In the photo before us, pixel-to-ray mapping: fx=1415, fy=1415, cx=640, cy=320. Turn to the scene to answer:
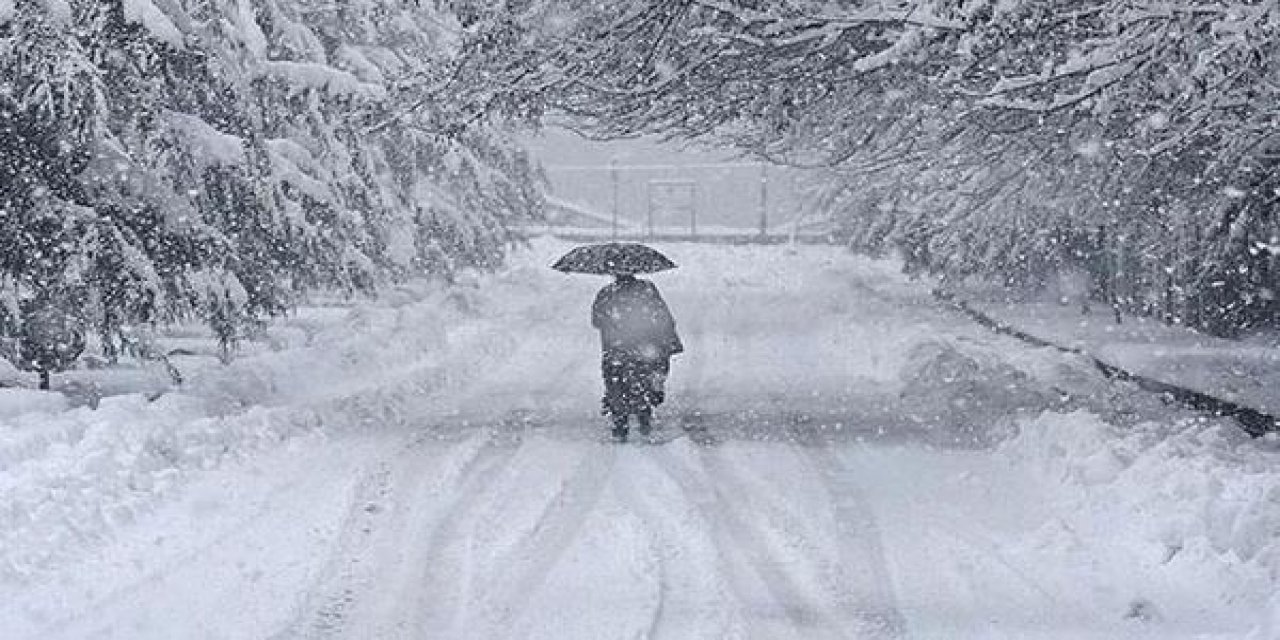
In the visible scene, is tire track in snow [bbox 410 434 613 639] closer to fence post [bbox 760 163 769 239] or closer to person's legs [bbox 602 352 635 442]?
person's legs [bbox 602 352 635 442]

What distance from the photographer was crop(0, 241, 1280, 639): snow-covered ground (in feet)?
23.2

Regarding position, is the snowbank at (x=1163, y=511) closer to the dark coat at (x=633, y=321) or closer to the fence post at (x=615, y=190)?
the dark coat at (x=633, y=321)

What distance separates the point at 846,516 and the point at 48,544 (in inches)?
192

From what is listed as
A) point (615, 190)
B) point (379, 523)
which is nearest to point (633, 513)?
point (379, 523)

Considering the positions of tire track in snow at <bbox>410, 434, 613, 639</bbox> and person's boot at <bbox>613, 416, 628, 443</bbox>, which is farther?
person's boot at <bbox>613, 416, 628, 443</bbox>

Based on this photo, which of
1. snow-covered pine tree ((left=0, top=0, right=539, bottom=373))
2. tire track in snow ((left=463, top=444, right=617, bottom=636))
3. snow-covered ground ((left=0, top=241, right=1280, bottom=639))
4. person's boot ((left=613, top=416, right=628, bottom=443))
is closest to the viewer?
snow-covered ground ((left=0, top=241, right=1280, bottom=639))

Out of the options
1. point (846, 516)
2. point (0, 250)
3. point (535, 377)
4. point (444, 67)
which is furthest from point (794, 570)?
point (535, 377)

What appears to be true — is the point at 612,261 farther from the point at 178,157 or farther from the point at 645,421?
the point at 178,157

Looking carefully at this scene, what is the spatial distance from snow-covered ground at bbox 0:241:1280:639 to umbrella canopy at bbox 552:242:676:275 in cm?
150

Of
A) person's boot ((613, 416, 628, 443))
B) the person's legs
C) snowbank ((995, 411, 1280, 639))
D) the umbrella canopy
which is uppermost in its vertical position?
the umbrella canopy

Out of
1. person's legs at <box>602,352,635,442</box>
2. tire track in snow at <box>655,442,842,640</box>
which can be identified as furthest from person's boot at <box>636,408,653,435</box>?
tire track in snow at <box>655,442,842,640</box>

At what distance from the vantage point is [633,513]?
9.30 metres

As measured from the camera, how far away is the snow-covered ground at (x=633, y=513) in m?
7.08

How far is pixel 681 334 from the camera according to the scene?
23156 millimetres
